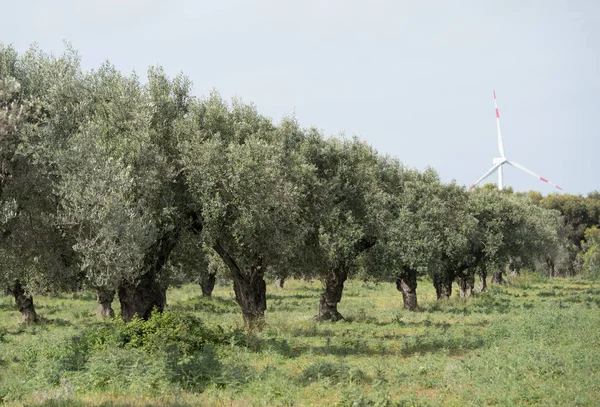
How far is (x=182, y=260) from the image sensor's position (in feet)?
112

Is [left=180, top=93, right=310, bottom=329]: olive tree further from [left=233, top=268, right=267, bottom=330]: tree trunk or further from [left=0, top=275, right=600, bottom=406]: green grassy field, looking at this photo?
[left=233, top=268, right=267, bottom=330]: tree trunk

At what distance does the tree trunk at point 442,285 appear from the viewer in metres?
66.7

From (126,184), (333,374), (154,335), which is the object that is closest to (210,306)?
(154,335)

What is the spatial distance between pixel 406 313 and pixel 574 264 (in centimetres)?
11885

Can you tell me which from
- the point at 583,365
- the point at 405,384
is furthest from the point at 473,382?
the point at 583,365

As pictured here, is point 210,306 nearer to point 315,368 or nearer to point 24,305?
point 24,305

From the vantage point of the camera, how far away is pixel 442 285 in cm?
7244

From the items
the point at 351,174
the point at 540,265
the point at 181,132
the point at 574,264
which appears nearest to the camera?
the point at 181,132

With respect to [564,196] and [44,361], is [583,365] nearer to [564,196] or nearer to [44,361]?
[44,361]

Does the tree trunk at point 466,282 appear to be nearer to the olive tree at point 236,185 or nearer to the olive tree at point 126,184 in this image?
the olive tree at point 236,185


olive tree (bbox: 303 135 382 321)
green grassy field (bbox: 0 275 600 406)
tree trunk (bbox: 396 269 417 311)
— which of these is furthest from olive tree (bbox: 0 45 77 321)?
tree trunk (bbox: 396 269 417 311)

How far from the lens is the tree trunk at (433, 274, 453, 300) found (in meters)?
66.7

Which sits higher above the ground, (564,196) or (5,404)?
(564,196)

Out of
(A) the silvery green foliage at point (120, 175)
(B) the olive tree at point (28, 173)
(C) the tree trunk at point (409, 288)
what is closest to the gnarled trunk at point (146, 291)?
(A) the silvery green foliage at point (120, 175)
